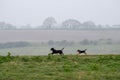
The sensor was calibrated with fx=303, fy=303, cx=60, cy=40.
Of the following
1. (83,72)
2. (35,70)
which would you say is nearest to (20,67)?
(35,70)

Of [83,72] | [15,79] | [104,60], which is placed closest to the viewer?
[15,79]

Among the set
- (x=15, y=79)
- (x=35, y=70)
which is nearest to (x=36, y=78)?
(x=15, y=79)

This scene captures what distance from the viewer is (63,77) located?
1248 cm

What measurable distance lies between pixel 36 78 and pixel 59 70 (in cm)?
211

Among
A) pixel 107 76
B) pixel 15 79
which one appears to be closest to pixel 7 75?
pixel 15 79

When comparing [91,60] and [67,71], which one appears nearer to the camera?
[67,71]

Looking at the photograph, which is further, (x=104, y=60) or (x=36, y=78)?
(x=104, y=60)

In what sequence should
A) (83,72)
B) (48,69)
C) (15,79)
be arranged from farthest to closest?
1. (48,69)
2. (83,72)
3. (15,79)

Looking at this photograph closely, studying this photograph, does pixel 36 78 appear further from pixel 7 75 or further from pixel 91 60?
pixel 91 60

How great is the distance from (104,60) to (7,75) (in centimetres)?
676

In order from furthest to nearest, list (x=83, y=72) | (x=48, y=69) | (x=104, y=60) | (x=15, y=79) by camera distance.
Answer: (x=104, y=60) → (x=48, y=69) → (x=83, y=72) → (x=15, y=79)

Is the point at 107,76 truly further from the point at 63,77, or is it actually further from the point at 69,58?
the point at 69,58

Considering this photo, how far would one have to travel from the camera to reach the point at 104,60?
1766 cm

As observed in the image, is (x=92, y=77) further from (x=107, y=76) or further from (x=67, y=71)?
(x=67, y=71)
